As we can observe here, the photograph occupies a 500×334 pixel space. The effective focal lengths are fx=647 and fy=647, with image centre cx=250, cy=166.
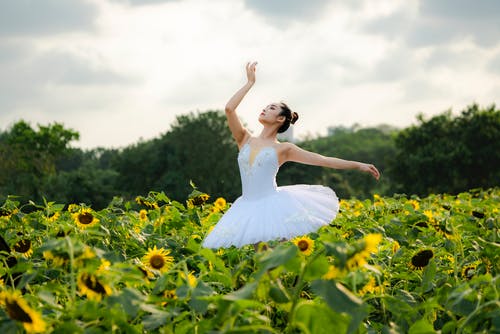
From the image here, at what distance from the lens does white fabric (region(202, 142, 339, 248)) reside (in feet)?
12.5

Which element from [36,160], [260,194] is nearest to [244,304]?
[260,194]

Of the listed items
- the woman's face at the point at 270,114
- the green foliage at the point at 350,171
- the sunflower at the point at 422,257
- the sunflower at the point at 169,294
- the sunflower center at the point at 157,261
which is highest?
the green foliage at the point at 350,171

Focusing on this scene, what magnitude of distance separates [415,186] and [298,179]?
552 cm

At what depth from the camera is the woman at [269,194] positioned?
3.83 metres

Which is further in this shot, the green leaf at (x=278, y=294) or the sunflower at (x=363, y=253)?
the green leaf at (x=278, y=294)

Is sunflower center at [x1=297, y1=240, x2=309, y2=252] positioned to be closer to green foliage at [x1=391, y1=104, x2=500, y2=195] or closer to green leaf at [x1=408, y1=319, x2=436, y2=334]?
green leaf at [x1=408, y1=319, x2=436, y2=334]

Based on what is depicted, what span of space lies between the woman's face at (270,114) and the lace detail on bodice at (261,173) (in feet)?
0.80

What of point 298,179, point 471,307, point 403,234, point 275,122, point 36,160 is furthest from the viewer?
point 36,160

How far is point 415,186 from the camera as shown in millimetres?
28203

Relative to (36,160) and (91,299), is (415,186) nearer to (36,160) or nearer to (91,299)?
(36,160)

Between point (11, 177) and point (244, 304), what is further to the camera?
point (11, 177)

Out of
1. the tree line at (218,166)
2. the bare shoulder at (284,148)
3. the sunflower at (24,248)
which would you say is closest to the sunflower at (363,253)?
the sunflower at (24,248)

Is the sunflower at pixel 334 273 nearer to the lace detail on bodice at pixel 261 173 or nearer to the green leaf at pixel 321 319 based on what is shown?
the green leaf at pixel 321 319

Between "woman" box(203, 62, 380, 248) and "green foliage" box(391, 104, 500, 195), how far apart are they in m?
24.2
